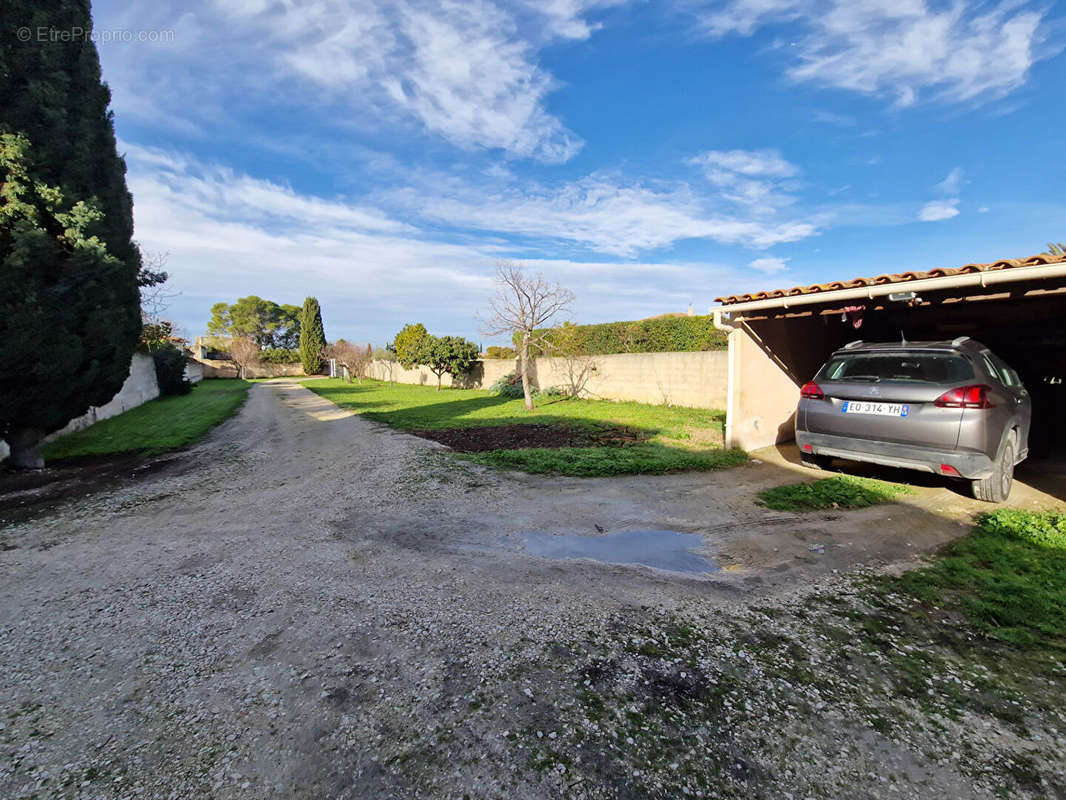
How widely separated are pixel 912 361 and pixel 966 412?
76cm

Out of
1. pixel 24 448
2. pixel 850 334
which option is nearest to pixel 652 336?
pixel 850 334

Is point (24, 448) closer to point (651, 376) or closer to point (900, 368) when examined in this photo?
point (900, 368)

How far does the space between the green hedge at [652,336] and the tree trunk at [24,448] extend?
11683mm

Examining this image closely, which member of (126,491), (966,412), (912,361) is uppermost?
(912,361)

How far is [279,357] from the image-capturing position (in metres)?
54.5

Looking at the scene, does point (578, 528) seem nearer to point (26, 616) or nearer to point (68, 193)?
point (26, 616)

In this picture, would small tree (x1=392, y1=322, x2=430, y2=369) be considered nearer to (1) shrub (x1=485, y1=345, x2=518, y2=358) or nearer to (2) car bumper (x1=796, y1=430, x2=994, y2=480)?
(1) shrub (x1=485, y1=345, x2=518, y2=358)

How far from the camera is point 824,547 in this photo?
147 inches

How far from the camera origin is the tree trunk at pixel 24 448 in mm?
7199

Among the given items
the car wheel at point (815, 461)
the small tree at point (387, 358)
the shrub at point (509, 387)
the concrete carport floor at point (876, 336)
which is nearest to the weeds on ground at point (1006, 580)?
the concrete carport floor at point (876, 336)

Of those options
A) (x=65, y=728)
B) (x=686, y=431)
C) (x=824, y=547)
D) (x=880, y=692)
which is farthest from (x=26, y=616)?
(x=686, y=431)

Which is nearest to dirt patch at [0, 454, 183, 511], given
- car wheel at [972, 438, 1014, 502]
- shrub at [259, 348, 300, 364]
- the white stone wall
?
the white stone wall

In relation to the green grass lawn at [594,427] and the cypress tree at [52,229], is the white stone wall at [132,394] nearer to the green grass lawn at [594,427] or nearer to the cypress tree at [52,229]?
the cypress tree at [52,229]

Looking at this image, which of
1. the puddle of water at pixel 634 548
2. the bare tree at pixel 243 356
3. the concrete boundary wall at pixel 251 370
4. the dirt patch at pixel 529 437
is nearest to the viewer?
the puddle of water at pixel 634 548
